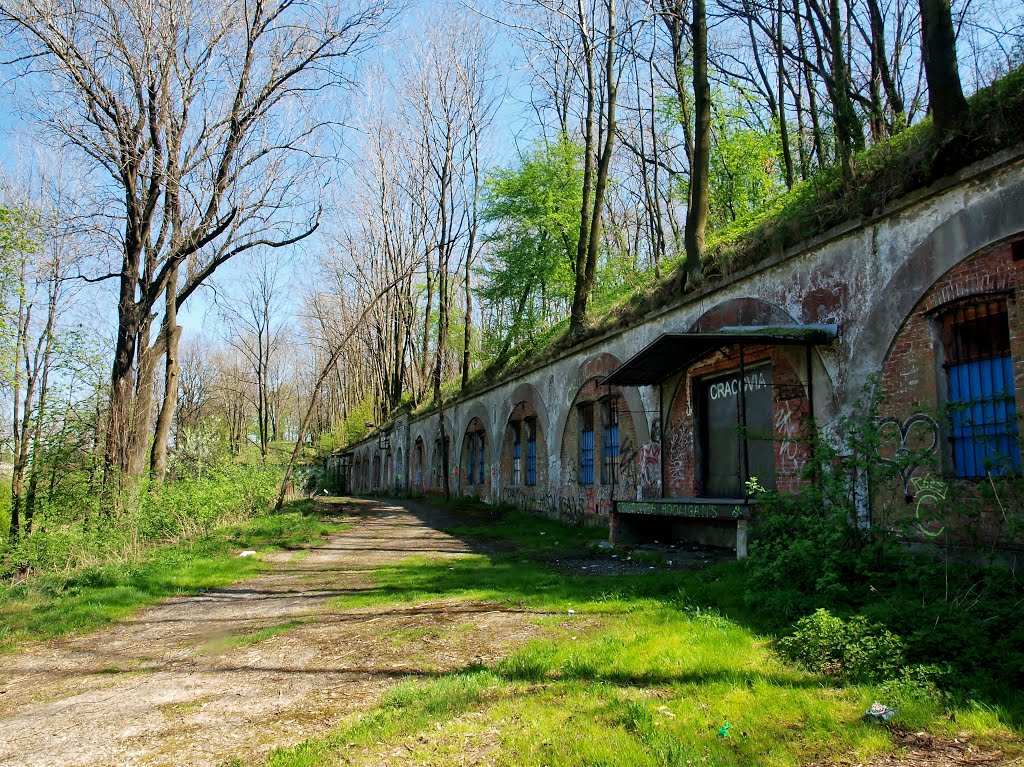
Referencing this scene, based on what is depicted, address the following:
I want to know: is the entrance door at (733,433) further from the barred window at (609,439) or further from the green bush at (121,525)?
the green bush at (121,525)

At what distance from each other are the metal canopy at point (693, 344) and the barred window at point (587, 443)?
9.22ft

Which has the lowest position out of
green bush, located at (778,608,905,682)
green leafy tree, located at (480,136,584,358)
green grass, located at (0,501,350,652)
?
green grass, located at (0,501,350,652)

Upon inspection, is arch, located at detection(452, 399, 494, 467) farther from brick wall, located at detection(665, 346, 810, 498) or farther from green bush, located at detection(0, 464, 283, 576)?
brick wall, located at detection(665, 346, 810, 498)

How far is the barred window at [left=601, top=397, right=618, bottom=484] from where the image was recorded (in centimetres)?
1330

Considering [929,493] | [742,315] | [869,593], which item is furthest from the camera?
[742,315]

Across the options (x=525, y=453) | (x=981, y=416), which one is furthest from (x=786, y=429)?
(x=525, y=453)

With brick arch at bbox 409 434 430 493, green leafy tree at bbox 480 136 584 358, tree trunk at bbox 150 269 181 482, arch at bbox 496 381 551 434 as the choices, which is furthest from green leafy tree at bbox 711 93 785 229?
brick arch at bbox 409 434 430 493

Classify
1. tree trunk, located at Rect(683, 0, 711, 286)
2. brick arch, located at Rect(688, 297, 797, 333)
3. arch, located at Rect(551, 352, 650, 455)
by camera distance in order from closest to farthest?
brick arch, located at Rect(688, 297, 797, 333) < tree trunk, located at Rect(683, 0, 711, 286) < arch, located at Rect(551, 352, 650, 455)

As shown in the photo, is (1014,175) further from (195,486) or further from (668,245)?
(668,245)

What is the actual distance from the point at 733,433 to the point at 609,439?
12.6 ft

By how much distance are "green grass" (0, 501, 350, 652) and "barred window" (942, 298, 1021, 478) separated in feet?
29.6

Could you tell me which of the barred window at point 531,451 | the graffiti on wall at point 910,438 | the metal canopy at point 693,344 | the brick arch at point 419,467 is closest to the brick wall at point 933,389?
the graffiti on wall at point 910,438

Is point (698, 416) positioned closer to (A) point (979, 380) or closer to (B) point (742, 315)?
(B) point (742, 315)

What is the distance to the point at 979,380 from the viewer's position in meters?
6.39
